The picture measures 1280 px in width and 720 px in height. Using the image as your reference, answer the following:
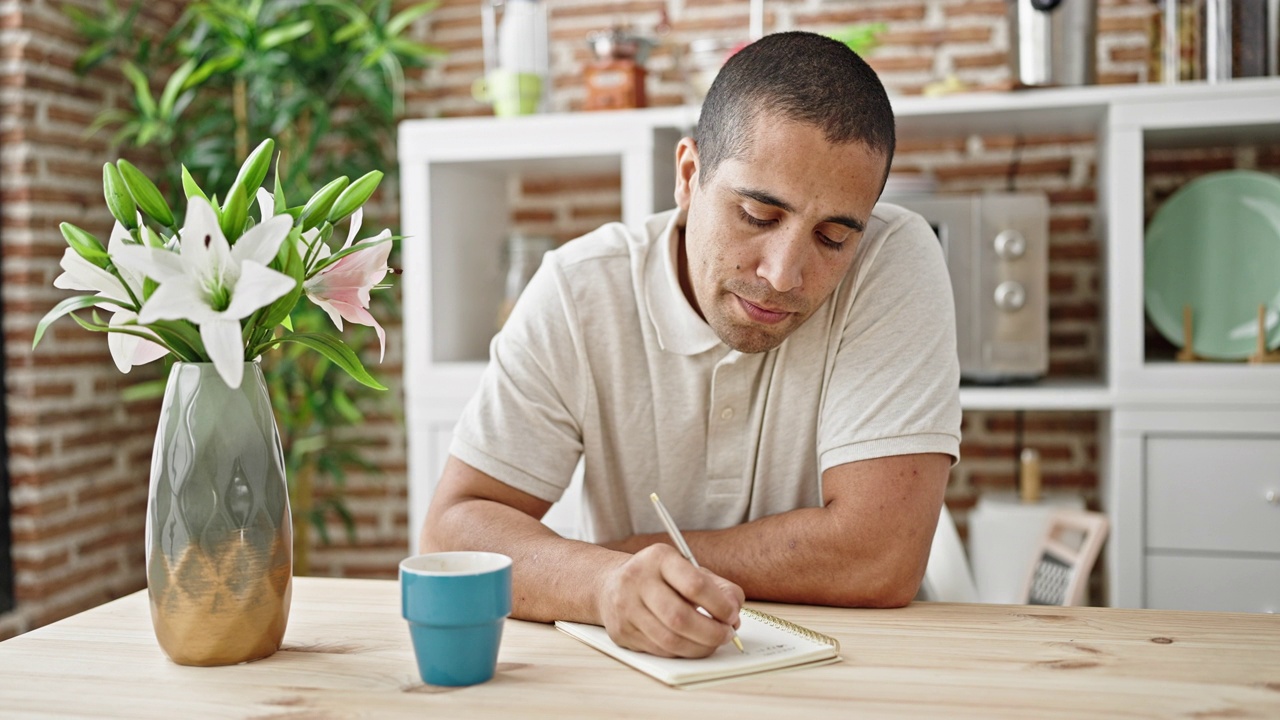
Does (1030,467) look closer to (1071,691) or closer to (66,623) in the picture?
(1071,691)

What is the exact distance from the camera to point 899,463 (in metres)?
1.32

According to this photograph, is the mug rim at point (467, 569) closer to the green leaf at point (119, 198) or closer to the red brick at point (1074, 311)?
the green leaf at point (119, 198)

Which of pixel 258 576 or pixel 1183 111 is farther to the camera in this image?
pixel 1183 111

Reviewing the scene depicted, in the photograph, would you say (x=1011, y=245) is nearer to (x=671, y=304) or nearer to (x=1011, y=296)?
(x=1011, y=296)

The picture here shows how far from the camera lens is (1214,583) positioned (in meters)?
2.18

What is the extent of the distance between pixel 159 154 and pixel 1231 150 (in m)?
2.71

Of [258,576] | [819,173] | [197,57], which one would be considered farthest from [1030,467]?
[197,57]

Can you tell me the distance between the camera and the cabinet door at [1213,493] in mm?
2160

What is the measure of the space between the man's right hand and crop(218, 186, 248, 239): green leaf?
0.46 metres

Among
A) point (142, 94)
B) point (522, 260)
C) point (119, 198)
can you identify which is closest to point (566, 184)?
point (522, 260)

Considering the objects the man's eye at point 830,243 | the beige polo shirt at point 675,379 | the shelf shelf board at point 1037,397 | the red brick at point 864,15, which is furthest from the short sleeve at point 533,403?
the red brick at point 864,15

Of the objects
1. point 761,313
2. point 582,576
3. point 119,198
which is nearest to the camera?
point 119,198

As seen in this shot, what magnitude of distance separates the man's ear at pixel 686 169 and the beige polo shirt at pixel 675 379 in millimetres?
54

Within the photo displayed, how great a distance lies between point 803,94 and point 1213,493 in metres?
1.41
